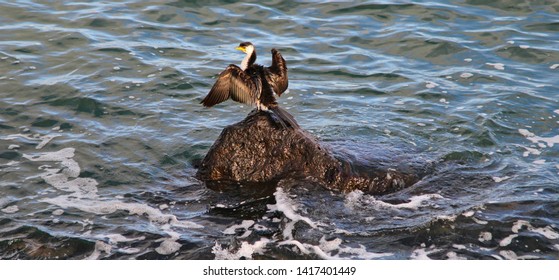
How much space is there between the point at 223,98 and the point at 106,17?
5438 millimetres

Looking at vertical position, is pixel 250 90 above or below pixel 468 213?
above

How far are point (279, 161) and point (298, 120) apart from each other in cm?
201

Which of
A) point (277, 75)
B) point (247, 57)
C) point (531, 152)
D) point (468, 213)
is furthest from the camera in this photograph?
point (531, 152)

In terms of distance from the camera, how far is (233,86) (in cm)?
763

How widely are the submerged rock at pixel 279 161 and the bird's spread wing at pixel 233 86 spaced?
1.31 ft

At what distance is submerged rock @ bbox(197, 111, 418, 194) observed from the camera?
718 cm

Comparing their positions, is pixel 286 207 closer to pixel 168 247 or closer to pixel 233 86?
pixel 168 247

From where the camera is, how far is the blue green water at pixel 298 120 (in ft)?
21.0

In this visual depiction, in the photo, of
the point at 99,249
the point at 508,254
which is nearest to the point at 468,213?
the point at 508,254

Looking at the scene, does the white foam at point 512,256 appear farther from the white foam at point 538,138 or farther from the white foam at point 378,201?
the white foam at point 538,138

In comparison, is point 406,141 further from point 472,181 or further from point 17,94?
point 17,94

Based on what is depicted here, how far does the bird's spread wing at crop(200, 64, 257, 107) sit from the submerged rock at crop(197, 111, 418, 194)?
0.40 m

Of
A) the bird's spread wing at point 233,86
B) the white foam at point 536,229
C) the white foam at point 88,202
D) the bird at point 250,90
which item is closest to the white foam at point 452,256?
the white foam at point 536,229

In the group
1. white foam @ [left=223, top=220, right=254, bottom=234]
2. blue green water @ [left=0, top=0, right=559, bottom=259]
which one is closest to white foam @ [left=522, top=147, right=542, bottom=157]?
blue green water @ [left=0, top=0, right=559, bottom=259]
